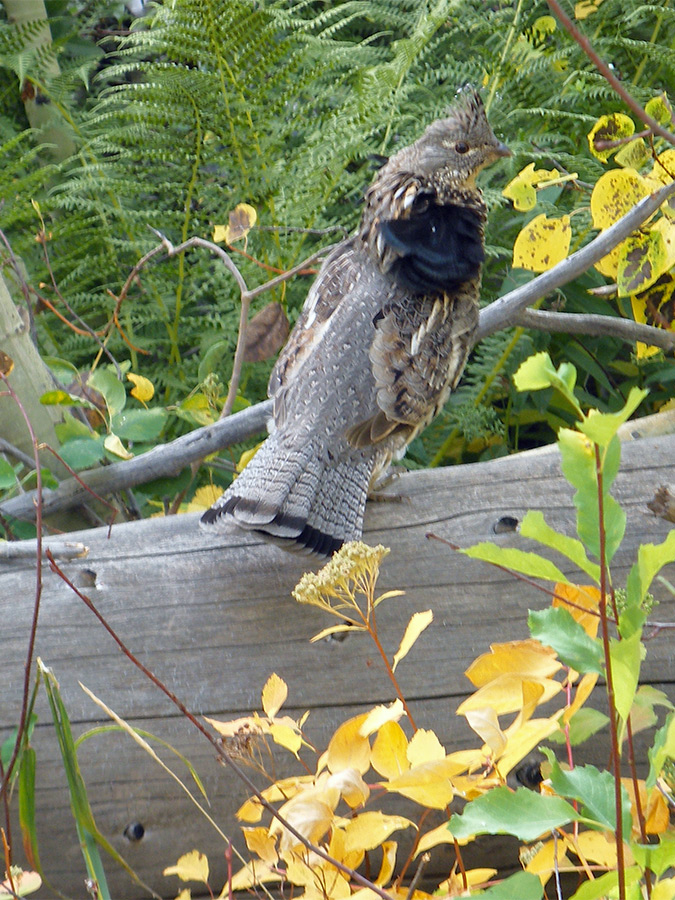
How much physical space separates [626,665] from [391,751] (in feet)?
1.21

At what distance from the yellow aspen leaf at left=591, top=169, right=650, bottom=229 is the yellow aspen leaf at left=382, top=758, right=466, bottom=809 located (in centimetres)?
127

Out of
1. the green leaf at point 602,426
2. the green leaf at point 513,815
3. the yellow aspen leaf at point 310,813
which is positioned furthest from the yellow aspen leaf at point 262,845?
the green leaf at point 602,426

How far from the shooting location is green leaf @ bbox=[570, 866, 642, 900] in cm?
67

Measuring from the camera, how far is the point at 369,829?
0.92m

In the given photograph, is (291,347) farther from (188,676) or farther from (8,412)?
(188,676)

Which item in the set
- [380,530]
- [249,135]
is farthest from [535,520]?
[249,135]

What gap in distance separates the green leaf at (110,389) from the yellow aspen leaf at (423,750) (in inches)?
46.5

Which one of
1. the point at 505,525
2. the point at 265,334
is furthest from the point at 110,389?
the point at 505,525

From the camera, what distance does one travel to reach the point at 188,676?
4.51 feet

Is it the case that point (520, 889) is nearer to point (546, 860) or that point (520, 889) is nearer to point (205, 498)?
point (546, 860)

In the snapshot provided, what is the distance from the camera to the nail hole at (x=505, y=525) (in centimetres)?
150

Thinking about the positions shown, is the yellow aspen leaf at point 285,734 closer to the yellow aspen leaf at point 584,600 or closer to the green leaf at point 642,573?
the yellow aspen leaf at point 584,600

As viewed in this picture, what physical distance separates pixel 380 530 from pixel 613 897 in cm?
86

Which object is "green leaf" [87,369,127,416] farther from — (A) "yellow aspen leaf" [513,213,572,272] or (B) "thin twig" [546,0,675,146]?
(B) "thin twig" [546,0,675,146]
